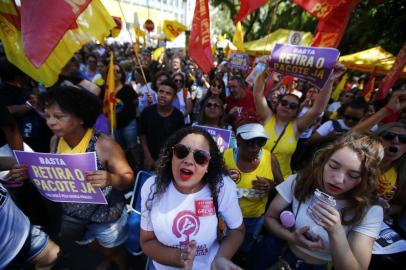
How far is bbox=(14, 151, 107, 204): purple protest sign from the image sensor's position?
1.88 meters

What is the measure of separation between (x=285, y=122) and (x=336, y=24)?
2.11m

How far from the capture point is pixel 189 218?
160 centimetres

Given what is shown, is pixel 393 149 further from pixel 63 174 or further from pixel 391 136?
pixel 63 174

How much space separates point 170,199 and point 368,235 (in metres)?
1.18

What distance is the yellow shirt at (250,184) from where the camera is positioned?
90.7 inches

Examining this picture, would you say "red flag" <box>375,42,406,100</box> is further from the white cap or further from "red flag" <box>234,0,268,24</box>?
the white cap

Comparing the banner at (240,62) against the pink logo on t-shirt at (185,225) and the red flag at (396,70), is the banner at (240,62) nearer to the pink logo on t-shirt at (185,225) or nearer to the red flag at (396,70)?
the red flag at (396,70)

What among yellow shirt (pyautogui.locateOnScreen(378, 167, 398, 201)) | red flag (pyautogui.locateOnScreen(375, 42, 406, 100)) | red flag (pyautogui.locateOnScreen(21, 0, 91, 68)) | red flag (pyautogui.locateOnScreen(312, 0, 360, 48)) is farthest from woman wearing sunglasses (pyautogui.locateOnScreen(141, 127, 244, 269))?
red flag (pyautogui.locateOnScreen(375, 42, 406, 100))

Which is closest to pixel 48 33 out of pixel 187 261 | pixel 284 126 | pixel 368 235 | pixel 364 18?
pixel 187 261

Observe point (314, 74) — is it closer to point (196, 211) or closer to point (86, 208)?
point (196, 211)

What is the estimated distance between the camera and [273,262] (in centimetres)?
189

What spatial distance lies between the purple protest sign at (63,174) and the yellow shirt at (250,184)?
1.12 m

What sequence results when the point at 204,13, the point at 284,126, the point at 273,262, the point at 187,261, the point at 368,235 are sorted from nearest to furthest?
the point at 187,261, the point at 368,235, the point at 273,262, the point at 284,126, the point at 204,13

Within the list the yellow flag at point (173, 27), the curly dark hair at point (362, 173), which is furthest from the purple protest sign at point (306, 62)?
the yellow flag at point (173, 27)
